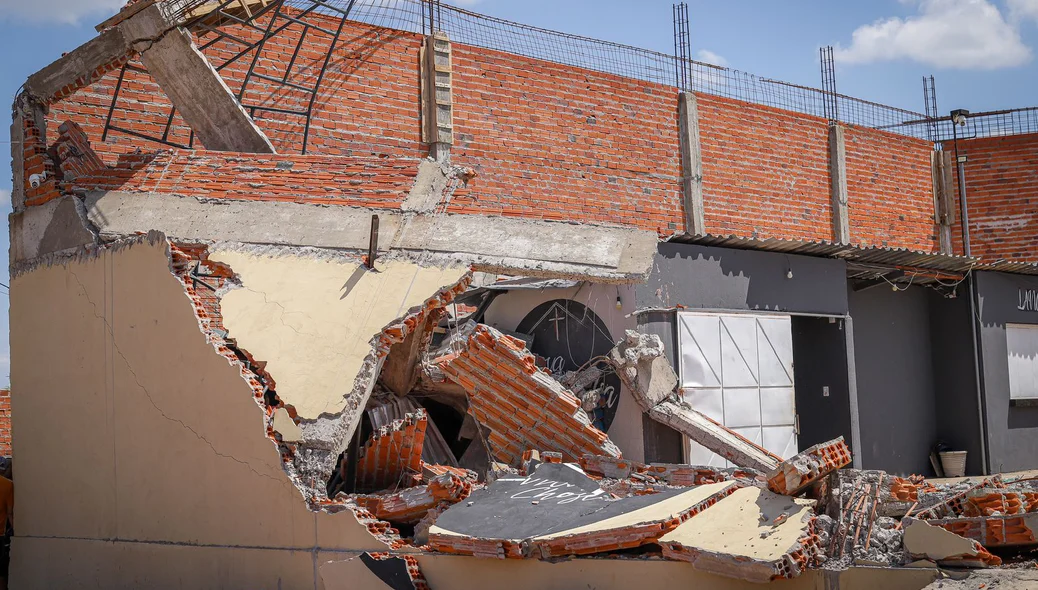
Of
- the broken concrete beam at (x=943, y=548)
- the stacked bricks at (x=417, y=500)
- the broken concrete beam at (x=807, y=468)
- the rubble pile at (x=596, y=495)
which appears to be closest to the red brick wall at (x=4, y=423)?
the rubble pile at (x=596, y=495)

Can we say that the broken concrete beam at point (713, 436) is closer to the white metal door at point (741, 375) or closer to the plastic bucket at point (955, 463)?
the white metal door at point (741, 375)

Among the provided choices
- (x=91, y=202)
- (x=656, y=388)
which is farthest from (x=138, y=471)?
(x=656, y=388)

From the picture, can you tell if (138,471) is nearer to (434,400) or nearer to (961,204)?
(434,400)

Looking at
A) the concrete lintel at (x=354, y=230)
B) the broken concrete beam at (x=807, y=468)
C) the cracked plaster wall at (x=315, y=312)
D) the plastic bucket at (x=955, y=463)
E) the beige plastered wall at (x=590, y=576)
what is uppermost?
the concrete lintel at (x=354, y=230)

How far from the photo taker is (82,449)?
7758mm

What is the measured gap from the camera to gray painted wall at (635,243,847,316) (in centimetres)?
1043

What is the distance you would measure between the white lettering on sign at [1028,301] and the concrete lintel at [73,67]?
1241 centimetres

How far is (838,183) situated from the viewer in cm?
1711

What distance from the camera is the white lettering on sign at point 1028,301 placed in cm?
1410

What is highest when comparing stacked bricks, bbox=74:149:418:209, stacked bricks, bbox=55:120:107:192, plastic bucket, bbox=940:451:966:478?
stacked bricks, bbox=55:120:107:192

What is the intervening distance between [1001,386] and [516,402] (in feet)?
28.5

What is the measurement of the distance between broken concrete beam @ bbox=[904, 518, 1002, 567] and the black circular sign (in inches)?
199

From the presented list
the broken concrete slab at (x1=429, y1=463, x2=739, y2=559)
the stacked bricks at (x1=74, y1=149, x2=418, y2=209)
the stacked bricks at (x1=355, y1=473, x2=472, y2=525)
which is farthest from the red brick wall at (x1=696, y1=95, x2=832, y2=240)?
the stacked bricks at (x1=355, y1=473, x2=472, y2=525)

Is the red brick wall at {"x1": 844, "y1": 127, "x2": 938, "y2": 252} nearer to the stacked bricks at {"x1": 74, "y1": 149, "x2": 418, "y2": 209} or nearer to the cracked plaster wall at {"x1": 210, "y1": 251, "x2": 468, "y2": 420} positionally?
the stacked bricks at {"x1": 74, "y1": 149, "x2": 418, "y2": 209}
